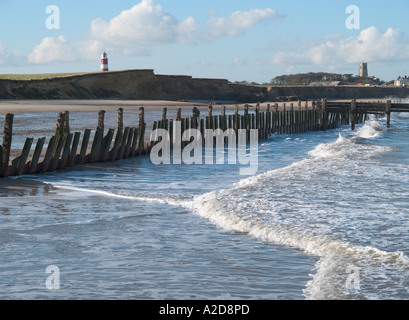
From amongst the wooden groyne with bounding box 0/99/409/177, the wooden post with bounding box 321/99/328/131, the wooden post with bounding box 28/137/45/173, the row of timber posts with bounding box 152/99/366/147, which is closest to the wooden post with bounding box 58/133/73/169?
the wooden groyne with bounding box 0/99/409/177

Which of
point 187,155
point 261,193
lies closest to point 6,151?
point 261,193

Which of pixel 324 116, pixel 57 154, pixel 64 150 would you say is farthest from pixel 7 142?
pixel 324 116

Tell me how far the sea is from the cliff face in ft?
140

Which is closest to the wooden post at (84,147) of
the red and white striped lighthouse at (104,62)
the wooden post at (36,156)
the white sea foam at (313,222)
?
the wooden post at (36,156)

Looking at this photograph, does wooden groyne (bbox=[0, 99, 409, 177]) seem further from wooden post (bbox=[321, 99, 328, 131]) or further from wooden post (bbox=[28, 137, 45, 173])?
wooden post (bbox=[321, 99, 328, 131])

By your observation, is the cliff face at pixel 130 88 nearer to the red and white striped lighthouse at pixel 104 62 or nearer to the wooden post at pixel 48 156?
the red and white striped lighthouse at pixel 104 62

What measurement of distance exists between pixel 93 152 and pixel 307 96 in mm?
97274

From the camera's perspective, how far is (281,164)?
64.6ft

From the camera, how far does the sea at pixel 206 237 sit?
264 inches

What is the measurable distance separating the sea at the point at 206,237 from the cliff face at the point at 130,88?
140 feet

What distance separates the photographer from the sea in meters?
6.71

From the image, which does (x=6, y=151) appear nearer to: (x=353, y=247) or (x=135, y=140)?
(x=135, y=140)

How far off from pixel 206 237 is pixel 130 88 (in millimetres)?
60790

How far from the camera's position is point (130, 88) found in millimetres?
68812
